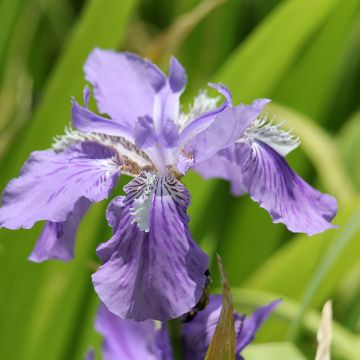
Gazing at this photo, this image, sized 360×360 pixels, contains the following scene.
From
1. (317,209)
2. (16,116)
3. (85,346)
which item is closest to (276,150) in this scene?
(317,209)

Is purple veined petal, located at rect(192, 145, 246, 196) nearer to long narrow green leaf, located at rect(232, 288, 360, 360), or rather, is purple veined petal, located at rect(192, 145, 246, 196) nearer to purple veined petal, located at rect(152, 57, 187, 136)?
purple veined petal, located at rect(152, 57, 187, 136)

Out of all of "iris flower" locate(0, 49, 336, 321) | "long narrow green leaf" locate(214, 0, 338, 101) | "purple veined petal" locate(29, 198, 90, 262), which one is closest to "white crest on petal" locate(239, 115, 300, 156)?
"iris flower" locate(0, 49, 336, 321)

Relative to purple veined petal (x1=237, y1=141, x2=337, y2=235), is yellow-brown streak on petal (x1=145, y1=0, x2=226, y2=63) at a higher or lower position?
higher

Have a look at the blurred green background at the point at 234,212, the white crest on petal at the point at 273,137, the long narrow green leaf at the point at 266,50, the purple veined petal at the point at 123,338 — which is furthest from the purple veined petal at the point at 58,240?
the long narrow green leaf at the point at 266,50

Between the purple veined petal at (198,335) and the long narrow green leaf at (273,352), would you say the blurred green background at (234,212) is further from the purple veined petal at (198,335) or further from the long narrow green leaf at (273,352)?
the purple veined petal at (198,335)

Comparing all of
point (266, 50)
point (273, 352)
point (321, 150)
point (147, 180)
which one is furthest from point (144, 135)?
point (321, 150)

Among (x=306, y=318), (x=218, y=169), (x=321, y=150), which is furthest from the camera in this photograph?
(x=321, y=150)

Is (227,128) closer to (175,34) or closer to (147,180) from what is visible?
(147,180)
